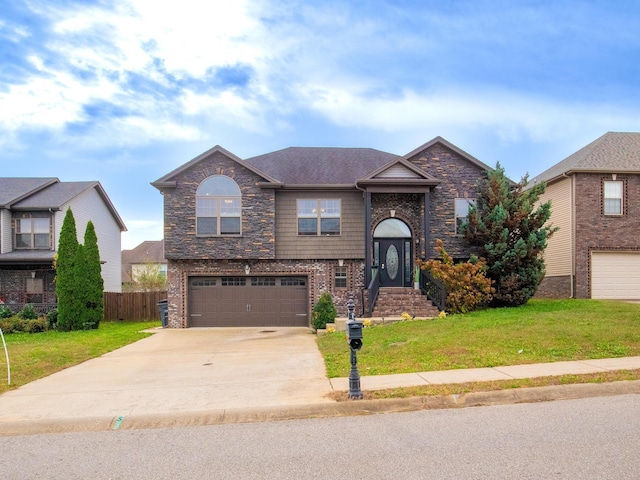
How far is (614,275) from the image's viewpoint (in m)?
20.6

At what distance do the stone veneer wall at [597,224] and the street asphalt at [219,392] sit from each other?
12098mm

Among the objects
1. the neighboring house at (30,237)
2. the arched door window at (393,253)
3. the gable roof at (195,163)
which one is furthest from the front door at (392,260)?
the neighboring house at (30,237)

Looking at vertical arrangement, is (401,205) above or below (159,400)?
above

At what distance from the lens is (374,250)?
20.3 metres

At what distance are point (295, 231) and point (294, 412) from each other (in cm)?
1371

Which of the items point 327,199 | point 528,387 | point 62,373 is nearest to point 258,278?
point 327,199

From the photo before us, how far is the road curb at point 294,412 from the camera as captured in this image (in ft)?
22.1

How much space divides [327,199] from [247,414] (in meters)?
14.2

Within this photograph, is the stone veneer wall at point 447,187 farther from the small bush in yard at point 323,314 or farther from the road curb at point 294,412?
the road curb at point 294,412

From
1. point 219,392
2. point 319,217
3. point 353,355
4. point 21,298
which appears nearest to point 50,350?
point 219,392

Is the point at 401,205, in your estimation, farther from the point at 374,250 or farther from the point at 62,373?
the point at 62,373

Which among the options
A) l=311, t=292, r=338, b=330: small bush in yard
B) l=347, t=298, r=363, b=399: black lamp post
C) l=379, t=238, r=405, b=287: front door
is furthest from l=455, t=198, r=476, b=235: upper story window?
l=347, t=298, r=363, b=399: black lamp post

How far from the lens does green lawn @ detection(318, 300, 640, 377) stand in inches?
375

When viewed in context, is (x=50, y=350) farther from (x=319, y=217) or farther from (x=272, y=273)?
(x=319, y=217)
